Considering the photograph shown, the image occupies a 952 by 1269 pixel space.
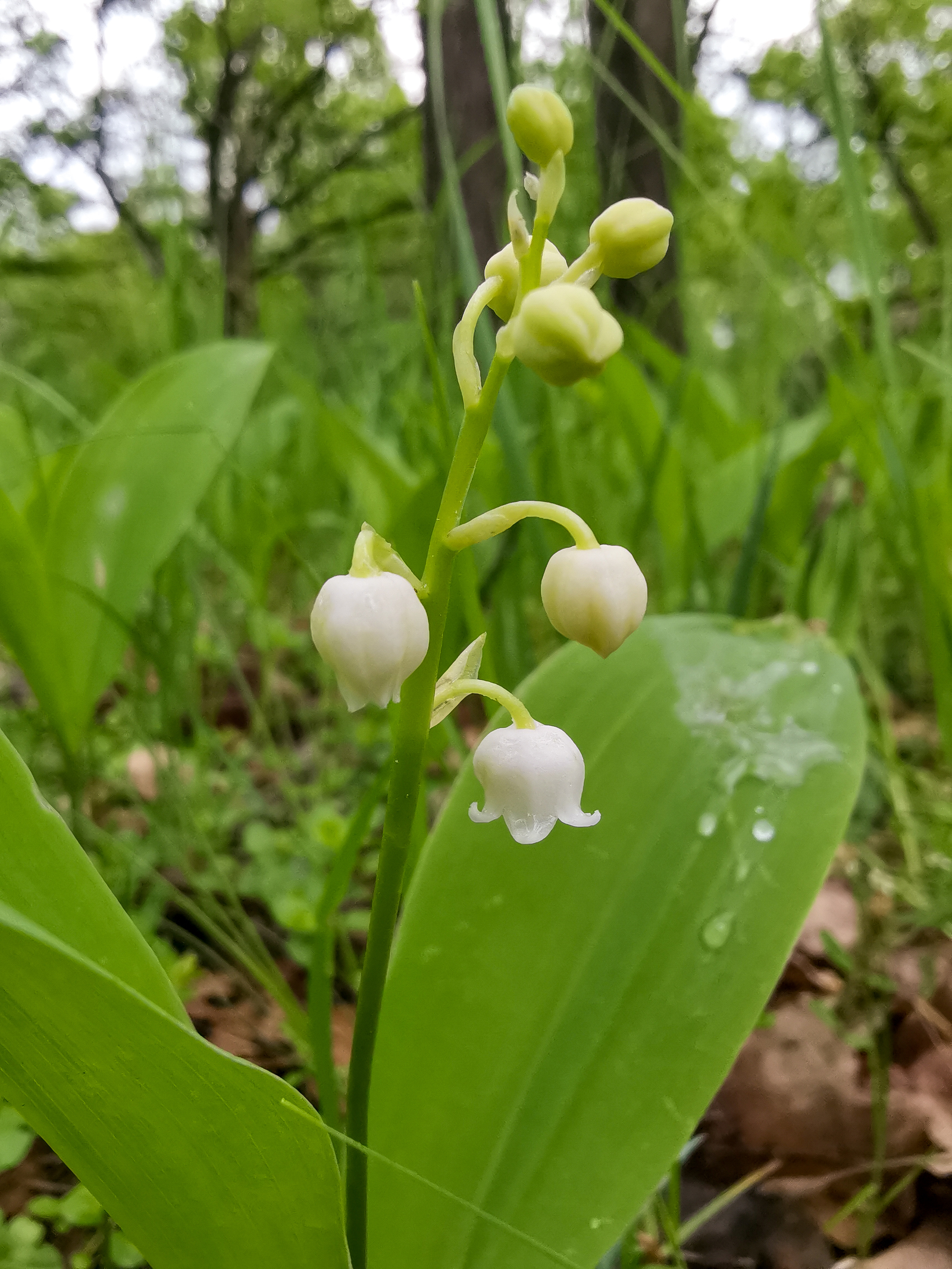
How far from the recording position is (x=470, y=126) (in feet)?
6.90

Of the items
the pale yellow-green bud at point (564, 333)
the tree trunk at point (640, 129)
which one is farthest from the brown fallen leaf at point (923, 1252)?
the tree trunk at point (640, 129)

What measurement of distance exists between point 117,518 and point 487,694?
838 mm

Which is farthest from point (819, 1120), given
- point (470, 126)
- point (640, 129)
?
point (640, 129)

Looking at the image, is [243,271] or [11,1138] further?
[243,271]

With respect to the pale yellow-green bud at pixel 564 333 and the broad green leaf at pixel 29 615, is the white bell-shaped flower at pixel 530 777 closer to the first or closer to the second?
the pale yellow-green bud at pixel 564 333

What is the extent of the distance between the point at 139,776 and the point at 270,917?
0.46 meters

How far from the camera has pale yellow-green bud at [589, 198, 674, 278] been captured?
1.22 feet

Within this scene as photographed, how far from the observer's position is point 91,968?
286mm

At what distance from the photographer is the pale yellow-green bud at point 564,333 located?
0.33 m

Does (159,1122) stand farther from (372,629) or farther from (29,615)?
(29,615)

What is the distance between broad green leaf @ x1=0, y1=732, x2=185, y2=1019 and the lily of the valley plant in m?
0.11

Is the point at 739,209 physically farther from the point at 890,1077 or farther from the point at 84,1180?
the point at 84,1180

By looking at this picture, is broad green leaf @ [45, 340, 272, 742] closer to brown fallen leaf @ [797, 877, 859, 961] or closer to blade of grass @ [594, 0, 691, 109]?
blade of grass @ [594, 0, 691, 109]

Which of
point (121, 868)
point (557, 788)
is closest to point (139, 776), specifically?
point (121, 868)
